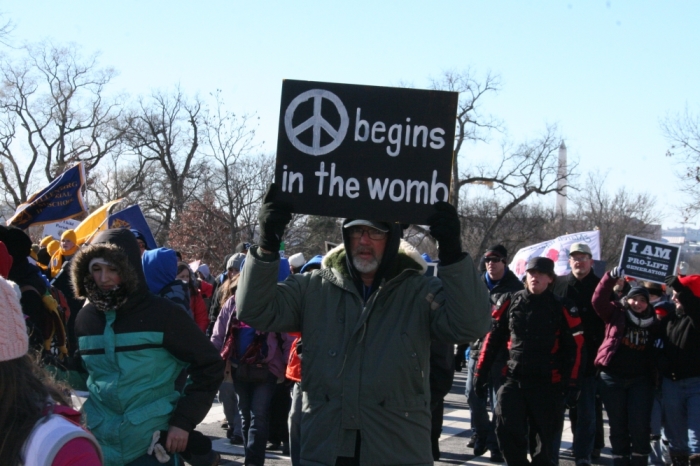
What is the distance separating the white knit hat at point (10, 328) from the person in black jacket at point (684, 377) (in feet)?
22.2

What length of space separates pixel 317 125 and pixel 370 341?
3.41 feet

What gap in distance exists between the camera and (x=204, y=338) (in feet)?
14.4

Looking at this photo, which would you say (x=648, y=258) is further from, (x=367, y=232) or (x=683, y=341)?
(x=367, y=232)

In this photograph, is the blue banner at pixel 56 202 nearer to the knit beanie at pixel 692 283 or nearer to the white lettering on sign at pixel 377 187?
the white lettering on sign at pixel 377 187

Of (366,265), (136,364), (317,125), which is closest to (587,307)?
(366,265)

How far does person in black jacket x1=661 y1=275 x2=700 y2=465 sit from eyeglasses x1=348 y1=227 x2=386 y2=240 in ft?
15.4

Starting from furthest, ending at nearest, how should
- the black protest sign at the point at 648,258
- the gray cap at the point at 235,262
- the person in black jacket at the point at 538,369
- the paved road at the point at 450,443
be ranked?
the black protest sign at the point at 648,258 < the gray cap at the point at 235,262 < the paved road at the point at 450,443 < the person in black jacket at the point at 538,369

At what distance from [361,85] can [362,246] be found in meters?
0.76

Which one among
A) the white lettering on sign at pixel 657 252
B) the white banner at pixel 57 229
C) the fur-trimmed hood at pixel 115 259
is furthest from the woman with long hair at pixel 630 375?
the white banner at pixel 57 229

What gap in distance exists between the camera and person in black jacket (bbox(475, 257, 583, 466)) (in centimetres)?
707

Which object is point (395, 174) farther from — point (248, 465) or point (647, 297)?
point (647, 297)

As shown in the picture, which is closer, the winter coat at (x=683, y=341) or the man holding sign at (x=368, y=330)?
the man holding sign at (x=368, y=330)

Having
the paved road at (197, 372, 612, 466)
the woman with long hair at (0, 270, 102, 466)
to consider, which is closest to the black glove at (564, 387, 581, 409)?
the paved road at (197, 372, 612, 466)

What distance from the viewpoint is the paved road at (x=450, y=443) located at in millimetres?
8297
